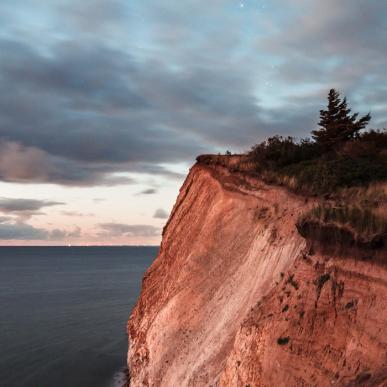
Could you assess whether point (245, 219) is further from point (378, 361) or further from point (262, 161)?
point (378, 361)

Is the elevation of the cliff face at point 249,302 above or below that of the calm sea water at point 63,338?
above

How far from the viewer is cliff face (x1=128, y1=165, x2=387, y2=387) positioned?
10.4 metres

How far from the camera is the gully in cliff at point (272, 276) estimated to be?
1057 cm

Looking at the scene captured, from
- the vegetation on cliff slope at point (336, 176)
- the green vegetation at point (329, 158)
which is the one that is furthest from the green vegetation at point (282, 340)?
the green vegetation at point (329, 158)

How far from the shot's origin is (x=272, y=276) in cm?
1527

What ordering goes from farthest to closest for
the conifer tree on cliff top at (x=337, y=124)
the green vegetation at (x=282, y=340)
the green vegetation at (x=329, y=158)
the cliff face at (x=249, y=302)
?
the conifer tree on cliff top at (x=337, y=124)
the green vegetation at (x=329, y=158)
the green vegetation at (x=282, y=340)
the cliff face at (x=249, y=302)

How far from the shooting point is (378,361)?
9.22m

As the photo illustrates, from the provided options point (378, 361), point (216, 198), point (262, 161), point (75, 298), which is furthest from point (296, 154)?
point (75, 298)

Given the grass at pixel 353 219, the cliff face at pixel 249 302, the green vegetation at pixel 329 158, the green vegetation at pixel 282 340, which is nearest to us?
the cliff face at pixel 249 302

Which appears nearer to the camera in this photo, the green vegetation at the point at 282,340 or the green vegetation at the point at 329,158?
the green vegetation at the point at 282,340

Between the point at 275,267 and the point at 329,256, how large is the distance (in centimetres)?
348

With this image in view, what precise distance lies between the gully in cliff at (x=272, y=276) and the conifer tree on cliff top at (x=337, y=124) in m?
3.19

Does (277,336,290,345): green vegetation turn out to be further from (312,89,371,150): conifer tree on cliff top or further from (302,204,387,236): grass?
(312,89,371,150): conifer tree on cliff top

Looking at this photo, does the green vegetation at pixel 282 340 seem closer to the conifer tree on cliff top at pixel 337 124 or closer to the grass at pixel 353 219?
the grass at pixel 353 219
